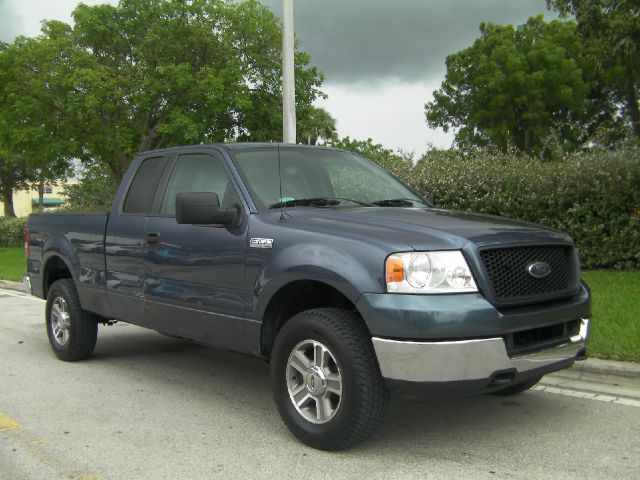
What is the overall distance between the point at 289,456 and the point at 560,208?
8.39 m

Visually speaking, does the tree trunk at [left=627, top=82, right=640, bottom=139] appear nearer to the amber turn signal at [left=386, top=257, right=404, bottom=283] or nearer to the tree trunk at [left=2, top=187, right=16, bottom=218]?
the amber turn signal at [left=386, top=257, right=404, bottom=283]

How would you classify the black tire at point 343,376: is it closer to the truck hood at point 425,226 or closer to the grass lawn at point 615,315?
the truck hood at point 425,226

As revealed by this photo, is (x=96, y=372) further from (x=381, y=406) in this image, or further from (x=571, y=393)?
(x=571, y=393)

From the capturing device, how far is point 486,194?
11711mm

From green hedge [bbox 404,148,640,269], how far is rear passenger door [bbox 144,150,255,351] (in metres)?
7.41

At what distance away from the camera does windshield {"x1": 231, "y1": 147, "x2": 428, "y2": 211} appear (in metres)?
4.77

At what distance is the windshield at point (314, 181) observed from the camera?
15.7 ft

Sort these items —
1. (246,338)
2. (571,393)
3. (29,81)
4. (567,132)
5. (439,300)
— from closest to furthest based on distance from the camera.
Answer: (439,300) → (246,338) → (571,393) → (29,81) → (567,132)

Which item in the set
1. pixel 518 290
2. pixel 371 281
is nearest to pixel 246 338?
pixel 371 281

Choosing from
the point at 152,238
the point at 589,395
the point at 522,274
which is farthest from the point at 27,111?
the point at 522,274

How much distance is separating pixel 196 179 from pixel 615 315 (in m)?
4.83

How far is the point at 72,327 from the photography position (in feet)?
21.3

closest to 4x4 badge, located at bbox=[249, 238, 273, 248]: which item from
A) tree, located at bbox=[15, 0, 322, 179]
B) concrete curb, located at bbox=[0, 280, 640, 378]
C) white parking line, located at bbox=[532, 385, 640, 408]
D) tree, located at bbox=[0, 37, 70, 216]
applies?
white parking line, located at bbox=[532, 385, 640, 408]

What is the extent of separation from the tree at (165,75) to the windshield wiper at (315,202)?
18986 millimetres
